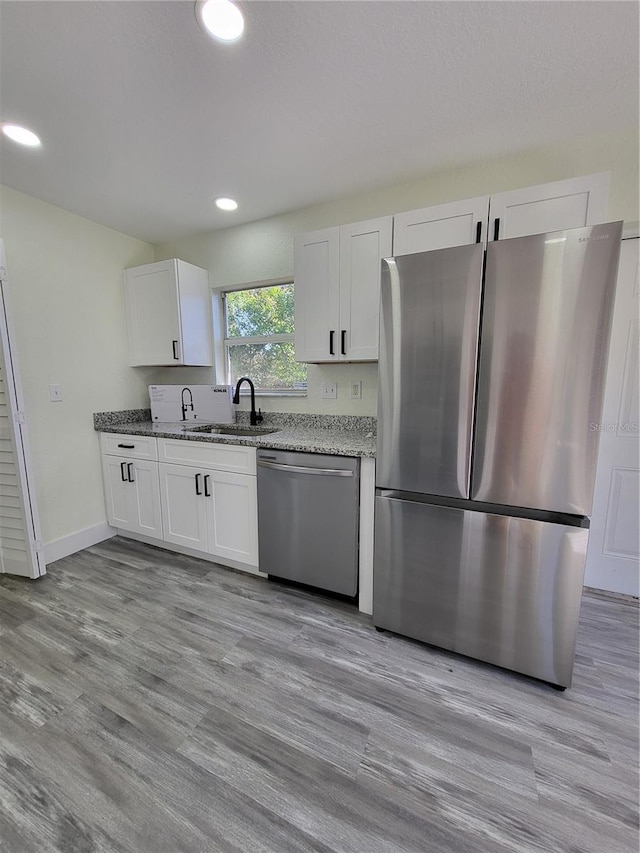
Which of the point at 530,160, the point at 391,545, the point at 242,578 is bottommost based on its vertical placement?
the point at 242,578

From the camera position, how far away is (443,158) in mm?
1920

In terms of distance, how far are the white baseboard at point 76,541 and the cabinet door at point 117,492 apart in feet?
0.30

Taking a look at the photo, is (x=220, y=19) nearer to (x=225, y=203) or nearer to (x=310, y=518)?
(x=225, y=203)

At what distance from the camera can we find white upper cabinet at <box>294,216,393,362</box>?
1.95 m

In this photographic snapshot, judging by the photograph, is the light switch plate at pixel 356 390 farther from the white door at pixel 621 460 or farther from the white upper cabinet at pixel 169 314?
the white door at pixel 621 460

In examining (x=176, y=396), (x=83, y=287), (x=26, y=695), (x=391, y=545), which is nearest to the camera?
(x=26, y=695)

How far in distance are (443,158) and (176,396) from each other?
8.23 ft

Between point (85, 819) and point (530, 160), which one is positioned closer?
point (85, 819)

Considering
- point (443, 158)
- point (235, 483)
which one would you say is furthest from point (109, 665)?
point (443, 158)

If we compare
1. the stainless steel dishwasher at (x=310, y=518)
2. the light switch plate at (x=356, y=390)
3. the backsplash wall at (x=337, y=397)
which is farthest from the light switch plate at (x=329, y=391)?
the stainless steel dishwasher at (x=310, y=518)

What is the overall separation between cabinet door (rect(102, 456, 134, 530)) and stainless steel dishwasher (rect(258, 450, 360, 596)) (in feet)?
4.19

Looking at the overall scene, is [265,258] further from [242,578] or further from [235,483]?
[242,578]

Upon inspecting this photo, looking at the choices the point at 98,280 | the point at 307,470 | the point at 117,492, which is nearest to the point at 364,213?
the point at 307,470

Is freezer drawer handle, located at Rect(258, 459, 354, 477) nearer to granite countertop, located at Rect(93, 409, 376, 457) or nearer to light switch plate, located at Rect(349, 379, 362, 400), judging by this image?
granite countertop, located at Rect(93, 409, 376, 457)
